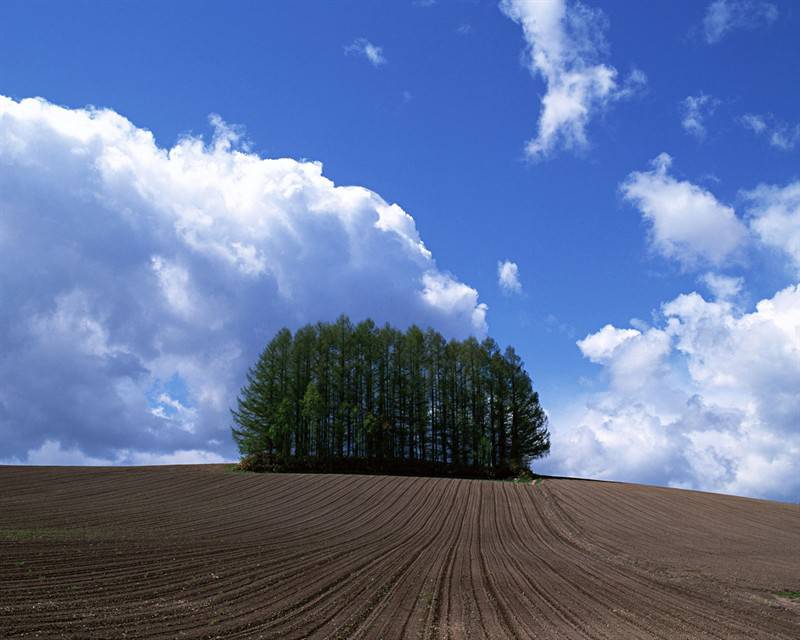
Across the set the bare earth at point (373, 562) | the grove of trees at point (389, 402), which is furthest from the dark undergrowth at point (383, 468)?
the bare earth at point (373, 562)

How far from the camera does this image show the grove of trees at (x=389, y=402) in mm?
64375

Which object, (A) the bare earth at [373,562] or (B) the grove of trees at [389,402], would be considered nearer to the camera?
(A) the bare earth at [373,562]

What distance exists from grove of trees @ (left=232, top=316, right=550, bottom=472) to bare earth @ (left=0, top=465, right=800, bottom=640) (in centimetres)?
1778

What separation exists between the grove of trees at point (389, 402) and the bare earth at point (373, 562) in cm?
1778

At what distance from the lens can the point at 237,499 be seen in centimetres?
3991

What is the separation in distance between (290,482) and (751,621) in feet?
123

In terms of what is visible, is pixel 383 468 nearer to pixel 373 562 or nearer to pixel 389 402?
pixel 389 402

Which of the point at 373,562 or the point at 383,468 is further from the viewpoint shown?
the point at 383,468

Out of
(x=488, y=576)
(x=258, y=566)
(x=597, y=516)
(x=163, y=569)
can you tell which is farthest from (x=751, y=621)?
(x=597, y=516)

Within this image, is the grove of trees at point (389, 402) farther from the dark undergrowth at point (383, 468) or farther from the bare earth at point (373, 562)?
the bare earth at point (373, 562)

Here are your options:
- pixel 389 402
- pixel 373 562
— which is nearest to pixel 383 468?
pixel 389 402

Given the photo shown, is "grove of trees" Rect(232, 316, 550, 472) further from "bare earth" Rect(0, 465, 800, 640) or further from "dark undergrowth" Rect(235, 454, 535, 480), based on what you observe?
"bare earth" Rect(0, 465, 800, 640)

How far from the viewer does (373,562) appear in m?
22.6

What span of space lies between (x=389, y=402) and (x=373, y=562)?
4625cm
